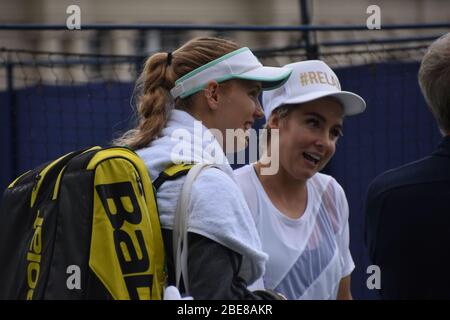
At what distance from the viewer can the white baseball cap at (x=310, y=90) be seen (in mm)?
3752

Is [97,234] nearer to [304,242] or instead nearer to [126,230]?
[126,230]

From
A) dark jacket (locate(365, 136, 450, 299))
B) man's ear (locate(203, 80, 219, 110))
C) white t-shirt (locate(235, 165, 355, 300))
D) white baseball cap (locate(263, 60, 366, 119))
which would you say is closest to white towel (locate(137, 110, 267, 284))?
man's ear (locate(203, 80, 219, 110))

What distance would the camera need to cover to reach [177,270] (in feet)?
8.70

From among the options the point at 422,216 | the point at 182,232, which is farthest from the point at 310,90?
the point at 182,232

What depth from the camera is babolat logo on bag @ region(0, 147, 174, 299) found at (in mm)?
2627

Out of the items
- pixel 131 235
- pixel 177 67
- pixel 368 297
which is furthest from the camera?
pixel 368 297

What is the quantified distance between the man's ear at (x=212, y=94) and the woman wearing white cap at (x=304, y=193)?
2.30ft

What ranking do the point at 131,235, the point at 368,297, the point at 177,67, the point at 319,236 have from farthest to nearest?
1. the point at 368,297
2. the point at 319,236
3. the point at 177,67
4. the point at 131,235

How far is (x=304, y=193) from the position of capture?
3807mm

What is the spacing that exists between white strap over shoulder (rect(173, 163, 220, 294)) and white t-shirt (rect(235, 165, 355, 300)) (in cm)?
89
